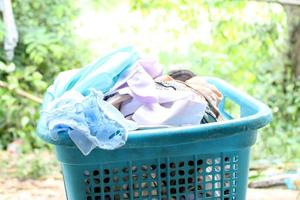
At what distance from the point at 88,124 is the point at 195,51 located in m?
2.65

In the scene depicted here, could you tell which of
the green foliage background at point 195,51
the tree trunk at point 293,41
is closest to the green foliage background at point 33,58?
the green foliage background at point 195,51

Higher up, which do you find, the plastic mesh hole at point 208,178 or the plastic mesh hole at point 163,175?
the plastic mesh hole at point 163,175

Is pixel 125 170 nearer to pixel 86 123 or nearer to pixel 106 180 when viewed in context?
pixel 106 180

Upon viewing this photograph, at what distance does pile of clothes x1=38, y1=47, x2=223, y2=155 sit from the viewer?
40.5 inches

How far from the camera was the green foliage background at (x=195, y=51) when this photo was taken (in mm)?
3309

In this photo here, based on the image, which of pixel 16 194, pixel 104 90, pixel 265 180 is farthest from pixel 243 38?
pixel 104 90

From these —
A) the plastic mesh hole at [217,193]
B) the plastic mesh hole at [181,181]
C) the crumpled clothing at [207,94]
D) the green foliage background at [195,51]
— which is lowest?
the green foliage background at [195,51]

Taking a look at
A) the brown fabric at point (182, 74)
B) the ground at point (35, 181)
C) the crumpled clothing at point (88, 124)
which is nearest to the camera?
the crumpled clothing at point (88, 124)

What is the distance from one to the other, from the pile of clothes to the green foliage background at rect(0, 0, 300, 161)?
1.95m

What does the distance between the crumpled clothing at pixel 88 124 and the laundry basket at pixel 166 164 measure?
28mm

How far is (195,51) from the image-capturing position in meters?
3.62

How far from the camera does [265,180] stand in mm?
2311

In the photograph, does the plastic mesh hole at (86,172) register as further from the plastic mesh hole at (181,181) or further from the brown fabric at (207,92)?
the brown fabric at (207,92)

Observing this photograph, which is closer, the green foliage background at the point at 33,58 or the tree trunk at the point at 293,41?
the green foliage background at the point at 33,58
